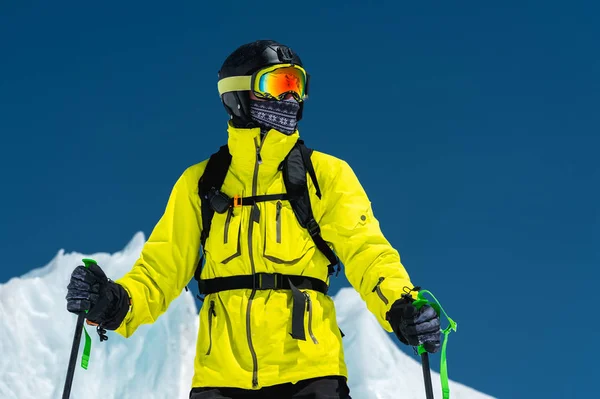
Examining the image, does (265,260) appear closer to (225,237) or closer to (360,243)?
(225,237)

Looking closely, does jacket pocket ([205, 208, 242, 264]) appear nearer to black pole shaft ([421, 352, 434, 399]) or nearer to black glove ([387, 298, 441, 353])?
black glove ([387, 298, 441, 353])

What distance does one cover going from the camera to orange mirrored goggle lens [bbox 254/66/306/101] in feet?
17.8

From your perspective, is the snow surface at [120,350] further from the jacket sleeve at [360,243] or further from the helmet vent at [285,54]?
the jacket sleeve at [360,243]

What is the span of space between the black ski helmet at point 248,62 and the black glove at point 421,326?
1.98 m

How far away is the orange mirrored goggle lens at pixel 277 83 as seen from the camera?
5414 mm

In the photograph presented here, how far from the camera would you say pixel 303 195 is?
5156 millimetres

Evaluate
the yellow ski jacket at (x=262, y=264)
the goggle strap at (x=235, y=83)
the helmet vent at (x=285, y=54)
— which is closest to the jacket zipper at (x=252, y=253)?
the yellow ski jacket at (x=262, y=264)

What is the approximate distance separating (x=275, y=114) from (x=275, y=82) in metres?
0.24

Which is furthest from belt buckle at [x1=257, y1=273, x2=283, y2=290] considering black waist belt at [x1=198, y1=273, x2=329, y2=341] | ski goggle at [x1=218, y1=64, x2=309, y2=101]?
ski goggle at [x1=218, y1=64, x2=309, y2=101]

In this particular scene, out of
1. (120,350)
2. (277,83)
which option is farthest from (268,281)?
(120,350)

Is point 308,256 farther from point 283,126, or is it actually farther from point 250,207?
point 283,126

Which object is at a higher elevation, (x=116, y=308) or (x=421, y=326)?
(x=116, y=308)

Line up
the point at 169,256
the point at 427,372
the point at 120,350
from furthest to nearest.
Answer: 1. the point at 120,350
2. the point at 169,256
3. the point at 427,372

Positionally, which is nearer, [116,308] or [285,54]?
[116,308]
